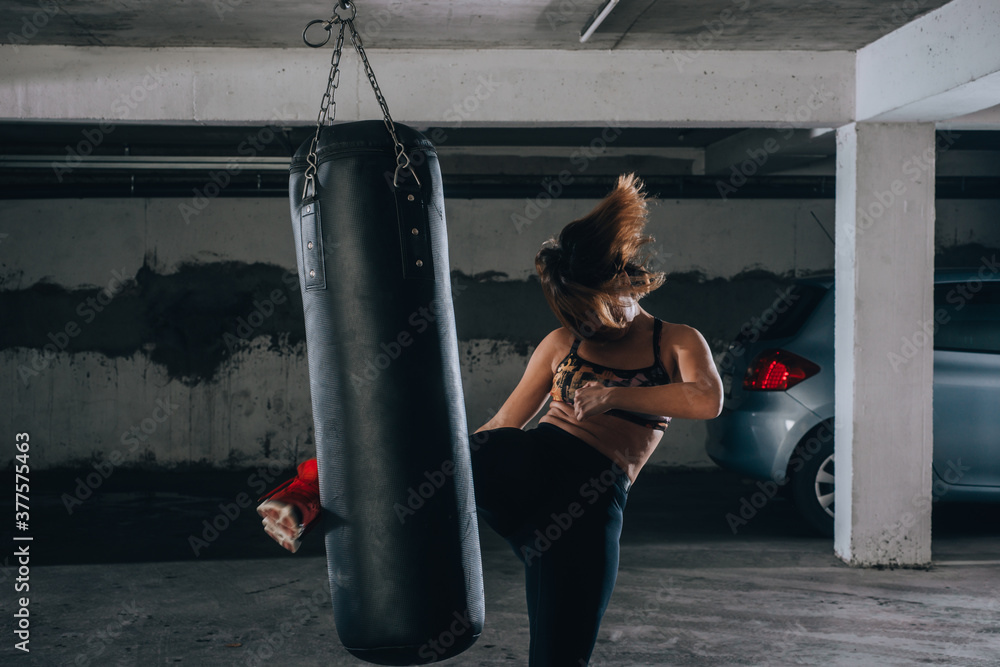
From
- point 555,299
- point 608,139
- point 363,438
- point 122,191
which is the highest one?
point 608,139

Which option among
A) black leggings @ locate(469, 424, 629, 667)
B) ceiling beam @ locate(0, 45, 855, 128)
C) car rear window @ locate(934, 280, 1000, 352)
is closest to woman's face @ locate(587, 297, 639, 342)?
black leggings @ locate(469, 424, 629, 667)

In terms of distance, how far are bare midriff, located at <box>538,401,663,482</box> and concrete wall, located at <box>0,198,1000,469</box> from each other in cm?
521

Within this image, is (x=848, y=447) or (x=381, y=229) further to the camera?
(x=848, y=447)

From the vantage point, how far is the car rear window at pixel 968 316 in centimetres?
490

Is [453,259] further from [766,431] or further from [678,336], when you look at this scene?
[678,336]

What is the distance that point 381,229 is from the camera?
2.03 metres

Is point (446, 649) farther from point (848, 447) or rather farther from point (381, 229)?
point (848, 447)

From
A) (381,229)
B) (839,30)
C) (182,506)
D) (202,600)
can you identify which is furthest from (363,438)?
(182,506)

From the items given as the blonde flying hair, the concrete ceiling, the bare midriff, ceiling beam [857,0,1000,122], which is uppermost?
the concrete ceiling

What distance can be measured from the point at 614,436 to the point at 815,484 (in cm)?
326

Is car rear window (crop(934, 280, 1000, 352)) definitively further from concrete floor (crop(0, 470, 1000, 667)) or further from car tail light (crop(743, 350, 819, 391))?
concrete floor (crop(0, 470, 1000, 667))

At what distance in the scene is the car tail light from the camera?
16.2 ft

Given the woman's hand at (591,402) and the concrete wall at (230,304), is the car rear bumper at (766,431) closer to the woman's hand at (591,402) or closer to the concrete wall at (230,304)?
the concrete wall at (230,304)

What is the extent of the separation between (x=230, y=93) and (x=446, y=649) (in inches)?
131
